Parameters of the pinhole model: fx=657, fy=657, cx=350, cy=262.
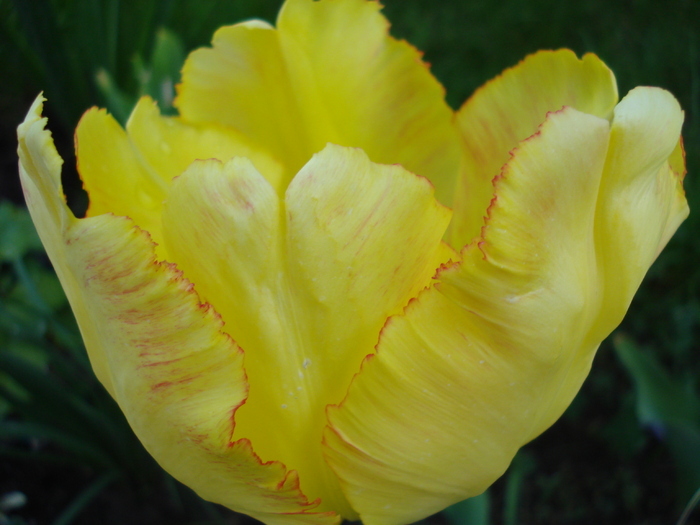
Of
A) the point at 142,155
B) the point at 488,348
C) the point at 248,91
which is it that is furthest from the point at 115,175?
the point at 488,348

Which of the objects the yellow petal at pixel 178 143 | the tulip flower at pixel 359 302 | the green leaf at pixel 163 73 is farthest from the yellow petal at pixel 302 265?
the green leaf at pixel 163 73

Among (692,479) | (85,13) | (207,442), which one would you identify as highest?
(85,13)

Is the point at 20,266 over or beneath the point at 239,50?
beneath

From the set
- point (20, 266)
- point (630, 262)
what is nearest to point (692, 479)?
point (630, 262)

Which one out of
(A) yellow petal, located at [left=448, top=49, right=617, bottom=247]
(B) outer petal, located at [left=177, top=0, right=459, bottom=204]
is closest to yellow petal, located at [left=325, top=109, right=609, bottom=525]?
(A) yellow petal, located at [left=448, top=49, right=617, bottom=247]

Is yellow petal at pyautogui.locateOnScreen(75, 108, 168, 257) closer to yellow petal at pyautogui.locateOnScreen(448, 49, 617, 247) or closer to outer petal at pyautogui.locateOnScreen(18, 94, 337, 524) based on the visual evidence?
outer petal at pyautogui.locateOnScreen(18, 94, 337, 524)

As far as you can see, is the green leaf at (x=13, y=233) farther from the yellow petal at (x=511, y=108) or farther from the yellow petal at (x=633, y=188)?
the yellow petal at (x=633, y=188)

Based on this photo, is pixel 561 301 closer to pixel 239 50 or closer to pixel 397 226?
pixel 397 226
